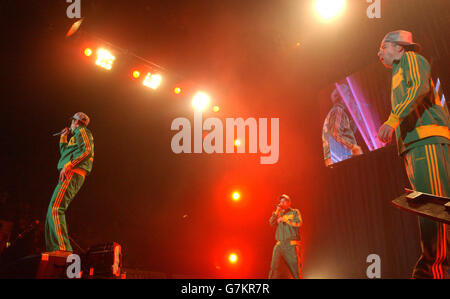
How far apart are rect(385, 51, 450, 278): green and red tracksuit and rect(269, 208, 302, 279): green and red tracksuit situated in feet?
10.5

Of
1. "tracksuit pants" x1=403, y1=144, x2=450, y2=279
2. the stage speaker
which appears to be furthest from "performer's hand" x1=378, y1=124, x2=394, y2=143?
the stage speaker

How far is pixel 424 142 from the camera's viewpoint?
250 cm

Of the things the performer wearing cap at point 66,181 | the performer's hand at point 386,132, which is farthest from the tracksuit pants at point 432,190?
the performer wearing cap at point 66,181

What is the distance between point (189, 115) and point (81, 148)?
3.35 meters

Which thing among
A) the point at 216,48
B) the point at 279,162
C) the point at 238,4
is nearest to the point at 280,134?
the point at 279,162

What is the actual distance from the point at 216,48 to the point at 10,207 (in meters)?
4.75

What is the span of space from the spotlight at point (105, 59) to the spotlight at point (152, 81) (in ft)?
2.28

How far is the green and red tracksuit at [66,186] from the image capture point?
345cm

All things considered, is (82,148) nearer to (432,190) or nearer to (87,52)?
(87,52)

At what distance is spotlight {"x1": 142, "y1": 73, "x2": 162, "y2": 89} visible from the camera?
20.9ft

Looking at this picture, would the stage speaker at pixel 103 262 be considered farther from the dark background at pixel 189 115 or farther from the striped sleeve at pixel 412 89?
the striped sleeve at pixel 412 89

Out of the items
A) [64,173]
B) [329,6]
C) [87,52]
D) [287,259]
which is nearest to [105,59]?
[87,52]

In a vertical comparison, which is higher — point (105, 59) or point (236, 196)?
point (105, 59)

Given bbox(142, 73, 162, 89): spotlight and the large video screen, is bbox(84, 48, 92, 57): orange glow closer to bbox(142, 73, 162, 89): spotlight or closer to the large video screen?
bbox(142, 73, 162, 89): spotlight
